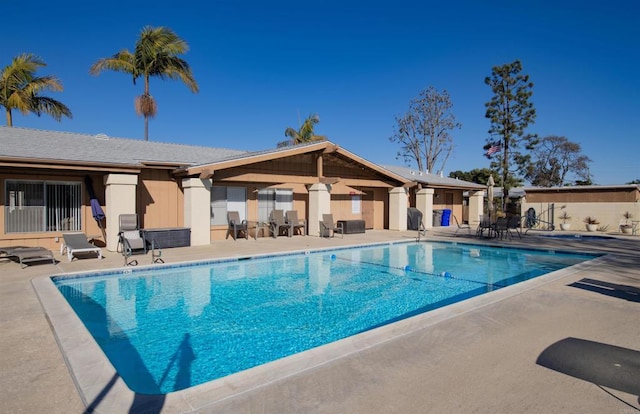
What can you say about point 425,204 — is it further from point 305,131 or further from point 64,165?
point 64,165

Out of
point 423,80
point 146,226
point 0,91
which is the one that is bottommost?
point 146,226

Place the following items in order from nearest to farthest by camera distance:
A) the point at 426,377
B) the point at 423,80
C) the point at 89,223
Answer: the point at 426,377 < the point at 89,223 < the point at 423,80

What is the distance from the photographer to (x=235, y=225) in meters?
15.6

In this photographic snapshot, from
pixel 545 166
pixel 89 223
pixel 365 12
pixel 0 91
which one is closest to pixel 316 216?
pixel 89 223

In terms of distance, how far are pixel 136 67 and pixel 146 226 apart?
41.7ft

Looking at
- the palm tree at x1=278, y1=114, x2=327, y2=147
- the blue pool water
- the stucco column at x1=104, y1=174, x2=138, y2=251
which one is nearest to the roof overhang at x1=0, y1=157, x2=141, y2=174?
the stucco column at x1=104, y1=174, x2=138, y2=251

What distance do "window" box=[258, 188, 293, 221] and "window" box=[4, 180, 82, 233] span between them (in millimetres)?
7154

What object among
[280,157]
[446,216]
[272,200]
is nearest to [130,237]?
[280,157]

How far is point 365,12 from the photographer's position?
64.9ft

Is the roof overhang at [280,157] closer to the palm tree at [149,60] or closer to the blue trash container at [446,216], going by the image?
the blue trash container at [446,216]

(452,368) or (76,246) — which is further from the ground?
(76,246)

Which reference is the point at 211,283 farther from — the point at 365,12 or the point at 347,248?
the point at 365,12

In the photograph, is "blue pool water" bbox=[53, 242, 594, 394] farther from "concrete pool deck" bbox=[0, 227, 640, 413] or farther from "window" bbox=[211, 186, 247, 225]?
"window" bbox=[211, 186, 247, 225]

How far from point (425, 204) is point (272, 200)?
34.0 ft
